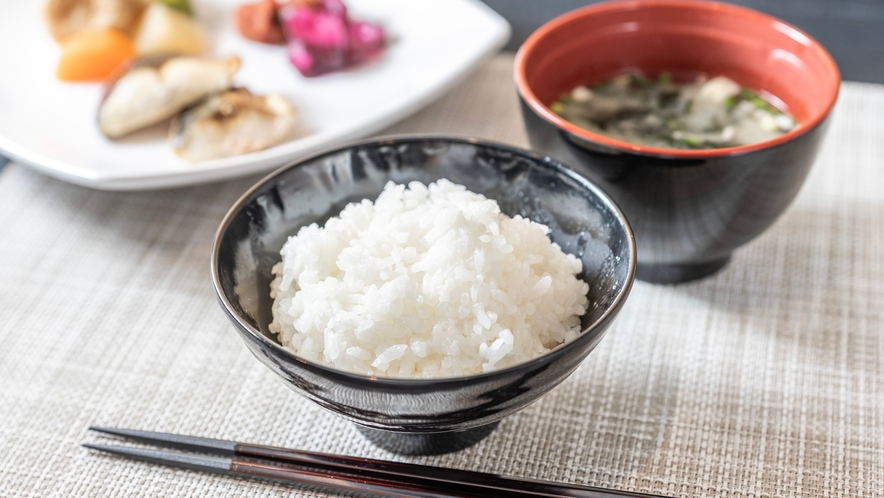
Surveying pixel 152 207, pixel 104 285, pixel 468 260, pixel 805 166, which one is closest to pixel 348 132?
pixel 152 207

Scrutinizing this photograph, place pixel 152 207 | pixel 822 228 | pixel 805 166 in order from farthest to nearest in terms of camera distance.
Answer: pixel 152 207 → pixel 822 228 → pixel 805 166

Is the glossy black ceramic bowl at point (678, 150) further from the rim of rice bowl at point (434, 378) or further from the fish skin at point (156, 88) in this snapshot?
the fish skin at point (156, 88)

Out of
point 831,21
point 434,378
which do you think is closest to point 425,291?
point 434,378

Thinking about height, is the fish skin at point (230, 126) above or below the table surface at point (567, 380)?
above

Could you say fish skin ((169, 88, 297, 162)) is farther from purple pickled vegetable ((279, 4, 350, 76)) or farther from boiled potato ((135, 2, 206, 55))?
boiled potato ((135, 2, 206, 55))

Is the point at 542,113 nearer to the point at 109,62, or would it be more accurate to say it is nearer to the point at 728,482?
the point at 728,482

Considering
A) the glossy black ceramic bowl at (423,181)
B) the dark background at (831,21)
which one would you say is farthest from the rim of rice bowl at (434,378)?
the dark background at (831,21)
